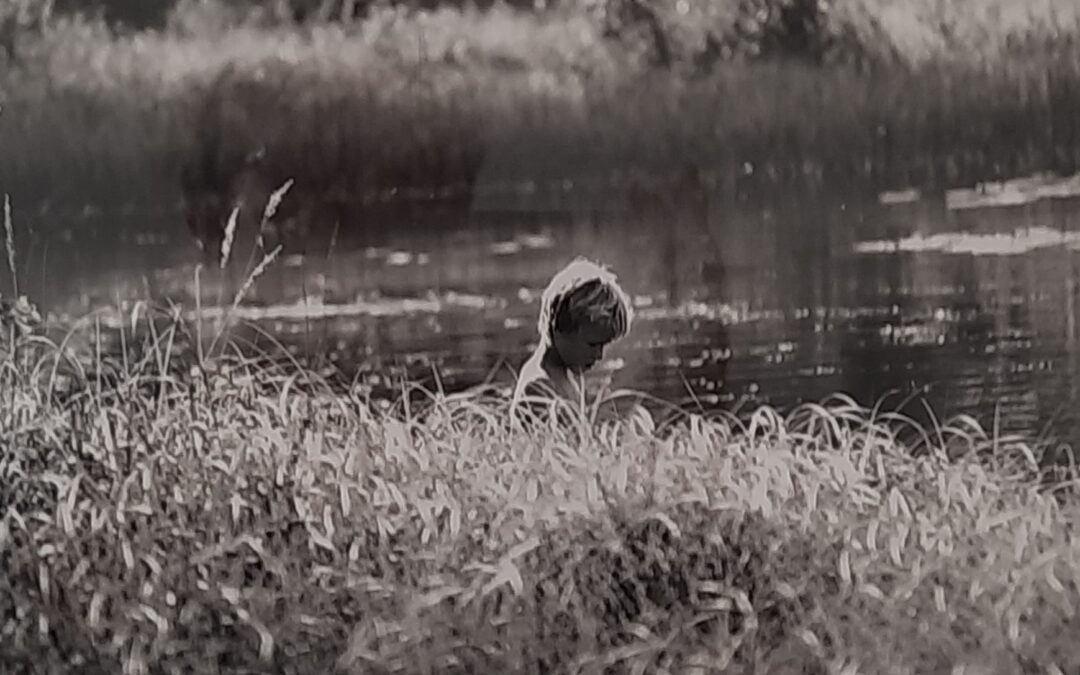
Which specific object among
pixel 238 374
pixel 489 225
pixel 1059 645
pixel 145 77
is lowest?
pixel 1059 645

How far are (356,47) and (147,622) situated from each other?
0.56 m

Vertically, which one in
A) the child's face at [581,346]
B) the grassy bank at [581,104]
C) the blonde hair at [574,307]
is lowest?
the child's face at [581,346]

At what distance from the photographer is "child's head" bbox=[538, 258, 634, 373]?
3.30 feet

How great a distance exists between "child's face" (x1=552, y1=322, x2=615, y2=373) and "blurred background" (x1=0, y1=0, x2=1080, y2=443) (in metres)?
0.02

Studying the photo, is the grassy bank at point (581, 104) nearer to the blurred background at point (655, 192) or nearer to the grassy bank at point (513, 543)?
the blurred background at point (655, 192)

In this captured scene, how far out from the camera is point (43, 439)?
1.02 m

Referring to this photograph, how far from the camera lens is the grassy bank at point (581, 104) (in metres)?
1.01

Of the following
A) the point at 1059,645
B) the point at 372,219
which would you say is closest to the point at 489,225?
the point at 372,219

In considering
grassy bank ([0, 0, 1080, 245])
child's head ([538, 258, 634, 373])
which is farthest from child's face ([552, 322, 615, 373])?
grassy bank ([0, 0, 1080, 245])

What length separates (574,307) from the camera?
1.01 meters

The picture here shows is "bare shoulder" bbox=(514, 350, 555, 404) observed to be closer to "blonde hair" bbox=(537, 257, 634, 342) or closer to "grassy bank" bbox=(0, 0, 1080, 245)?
"blonde hair" bbox=(537, 257, 634, 342)

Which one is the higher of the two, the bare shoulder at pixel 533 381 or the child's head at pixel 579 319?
the child's head at pixel 579 319

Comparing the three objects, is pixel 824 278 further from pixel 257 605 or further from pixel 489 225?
pixel 257 605

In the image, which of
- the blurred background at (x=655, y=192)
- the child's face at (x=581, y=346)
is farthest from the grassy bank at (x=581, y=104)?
the child's face at (x=581, y=346)
